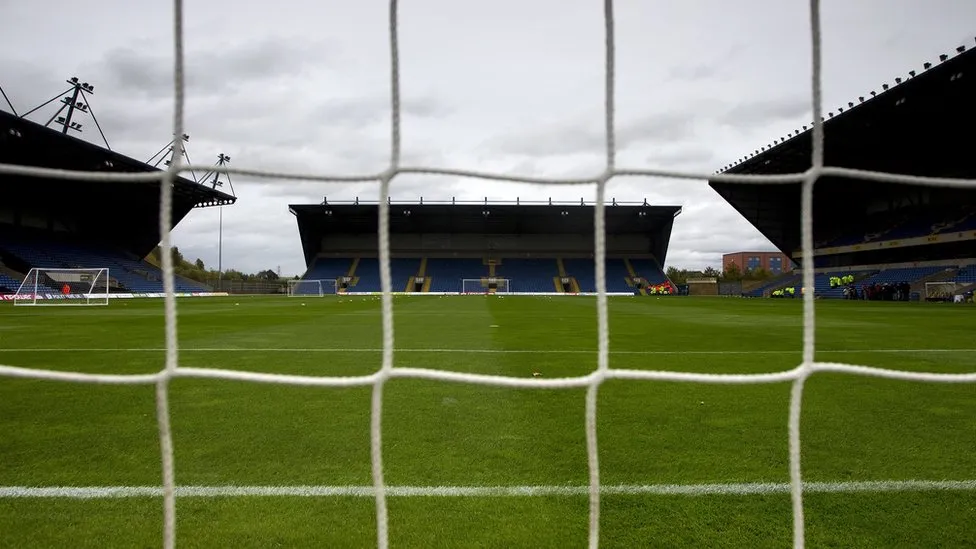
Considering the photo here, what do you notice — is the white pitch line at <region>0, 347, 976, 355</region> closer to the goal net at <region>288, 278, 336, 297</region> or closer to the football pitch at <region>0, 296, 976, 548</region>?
the football pitch at <region>0, 296, 976, 548</region>

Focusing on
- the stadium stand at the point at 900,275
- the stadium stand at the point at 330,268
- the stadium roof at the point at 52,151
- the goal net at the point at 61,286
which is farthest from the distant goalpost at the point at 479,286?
the goal net at the point at 61,286

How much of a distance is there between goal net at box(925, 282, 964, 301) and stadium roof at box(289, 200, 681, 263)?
10.8 meters

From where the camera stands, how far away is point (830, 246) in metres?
28.9

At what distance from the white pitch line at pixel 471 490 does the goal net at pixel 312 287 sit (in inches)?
1283

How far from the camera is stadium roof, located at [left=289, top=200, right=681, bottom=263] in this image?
29.2m

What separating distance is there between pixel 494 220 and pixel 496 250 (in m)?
2.84

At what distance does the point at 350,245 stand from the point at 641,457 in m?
32.2

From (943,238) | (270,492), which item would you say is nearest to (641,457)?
(270,492)

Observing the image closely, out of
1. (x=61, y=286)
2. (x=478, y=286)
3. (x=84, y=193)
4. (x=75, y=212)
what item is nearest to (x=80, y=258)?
(x=75, y=212)

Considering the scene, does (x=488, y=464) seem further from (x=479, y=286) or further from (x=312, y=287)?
(x=312, y=287)

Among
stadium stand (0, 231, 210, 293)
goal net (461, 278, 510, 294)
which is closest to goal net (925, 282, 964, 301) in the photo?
goal net (461, 278, 510, 294)

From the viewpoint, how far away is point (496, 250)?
116 feet

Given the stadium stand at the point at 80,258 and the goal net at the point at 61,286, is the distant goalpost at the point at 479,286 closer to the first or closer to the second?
the stadium stand at the point at 80,258

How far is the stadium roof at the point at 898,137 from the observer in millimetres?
16000
